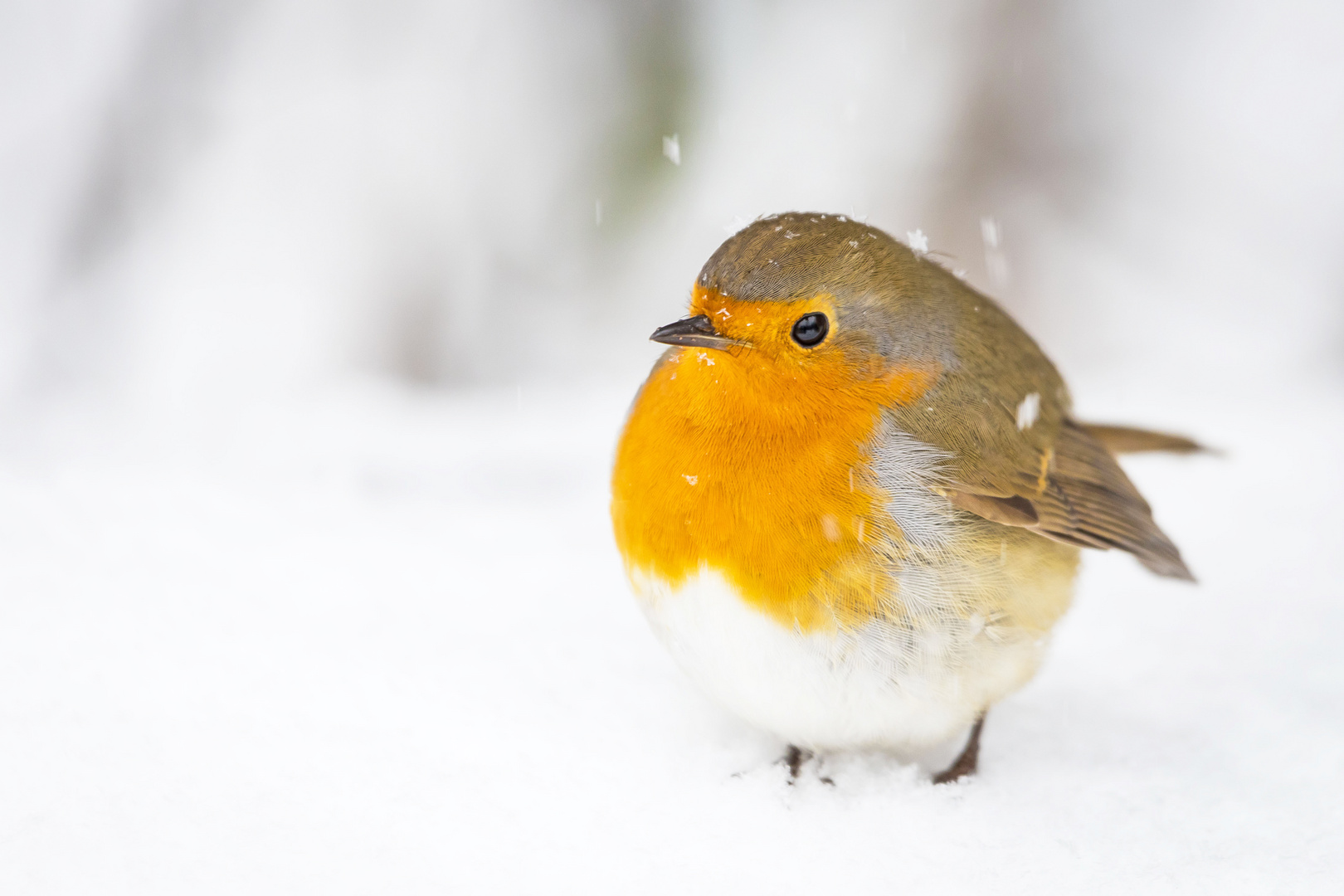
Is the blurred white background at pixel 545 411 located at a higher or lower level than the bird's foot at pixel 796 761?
higher

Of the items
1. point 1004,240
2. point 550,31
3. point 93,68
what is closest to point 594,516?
point 550,31

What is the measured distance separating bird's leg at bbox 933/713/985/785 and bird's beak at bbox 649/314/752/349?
3.19 feet

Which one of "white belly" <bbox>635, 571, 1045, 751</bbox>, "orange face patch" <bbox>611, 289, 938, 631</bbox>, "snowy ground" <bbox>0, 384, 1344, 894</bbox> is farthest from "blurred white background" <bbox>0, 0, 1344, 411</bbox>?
"white belly" <bbox>635, 571, 1045, 751</bbox>

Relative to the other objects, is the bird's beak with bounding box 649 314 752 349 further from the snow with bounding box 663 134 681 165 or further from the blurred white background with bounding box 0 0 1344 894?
the snow with bounding box 663 134 681 165

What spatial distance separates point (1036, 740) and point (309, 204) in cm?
390

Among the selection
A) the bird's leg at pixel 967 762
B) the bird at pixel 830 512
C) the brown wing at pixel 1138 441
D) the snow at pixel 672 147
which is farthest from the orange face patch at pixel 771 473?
the snow at pixel 672 147

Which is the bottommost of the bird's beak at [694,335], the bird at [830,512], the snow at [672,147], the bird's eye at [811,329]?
the bird at [830,512]

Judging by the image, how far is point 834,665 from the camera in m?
1.94

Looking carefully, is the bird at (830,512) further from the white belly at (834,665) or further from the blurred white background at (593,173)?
the blurred white background at (593,173)

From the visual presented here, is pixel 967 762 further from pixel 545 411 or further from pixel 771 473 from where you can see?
pixel 545 411

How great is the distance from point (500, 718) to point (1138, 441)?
1878 millimetres

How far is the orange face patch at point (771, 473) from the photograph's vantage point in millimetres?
1929

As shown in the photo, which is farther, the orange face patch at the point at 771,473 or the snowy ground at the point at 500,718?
the orange face patch at the point at 771,473

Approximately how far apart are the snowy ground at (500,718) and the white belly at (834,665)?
16 centimetres
